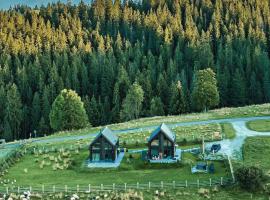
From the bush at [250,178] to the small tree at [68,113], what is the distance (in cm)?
6470

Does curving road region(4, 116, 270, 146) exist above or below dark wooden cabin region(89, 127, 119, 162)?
above

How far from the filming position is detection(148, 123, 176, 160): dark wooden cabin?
71438 millimetres

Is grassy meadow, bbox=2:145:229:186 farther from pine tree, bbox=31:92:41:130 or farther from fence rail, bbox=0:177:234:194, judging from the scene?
pine tree, bbox=31:92:41:130

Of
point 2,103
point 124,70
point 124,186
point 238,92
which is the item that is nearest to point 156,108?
point 124,70

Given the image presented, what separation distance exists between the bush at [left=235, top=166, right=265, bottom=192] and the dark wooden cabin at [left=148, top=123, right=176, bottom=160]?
15696 millimetres

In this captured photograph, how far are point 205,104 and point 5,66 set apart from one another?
82.0m

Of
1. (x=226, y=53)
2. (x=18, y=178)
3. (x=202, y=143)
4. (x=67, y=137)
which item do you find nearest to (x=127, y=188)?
(x=18, y=178)

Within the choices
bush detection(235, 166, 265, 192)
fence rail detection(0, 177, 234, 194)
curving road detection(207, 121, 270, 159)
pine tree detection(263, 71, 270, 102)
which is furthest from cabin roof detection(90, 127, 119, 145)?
pine tree detection(263, 71, 270, 102)

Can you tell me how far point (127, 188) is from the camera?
58.8 meters

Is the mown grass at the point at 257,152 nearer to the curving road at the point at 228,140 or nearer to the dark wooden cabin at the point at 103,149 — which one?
the curving road at the point at 228,140

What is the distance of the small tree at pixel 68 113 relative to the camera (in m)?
116

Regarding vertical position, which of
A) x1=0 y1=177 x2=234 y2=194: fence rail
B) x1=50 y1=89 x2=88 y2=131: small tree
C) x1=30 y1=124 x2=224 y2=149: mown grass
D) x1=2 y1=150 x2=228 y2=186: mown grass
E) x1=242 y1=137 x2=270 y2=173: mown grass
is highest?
x1=50 y1=89 x2=88 y2=131: small tree

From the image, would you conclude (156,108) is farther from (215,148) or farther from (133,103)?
(215,148)

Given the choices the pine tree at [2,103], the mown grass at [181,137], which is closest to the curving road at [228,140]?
the mown grass at [181,137]
